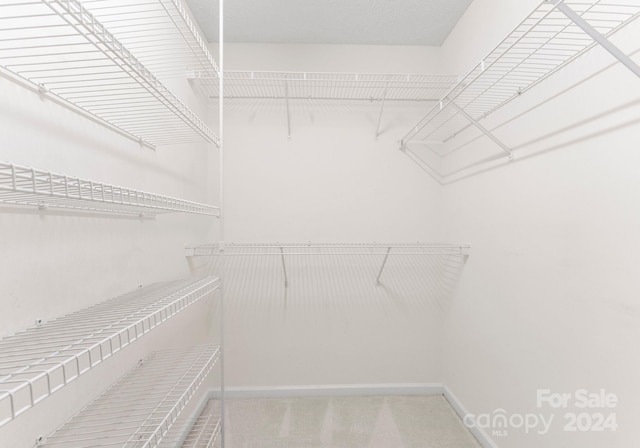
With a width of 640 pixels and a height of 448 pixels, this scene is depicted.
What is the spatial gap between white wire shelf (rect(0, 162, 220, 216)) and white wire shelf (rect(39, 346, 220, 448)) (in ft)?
1.94

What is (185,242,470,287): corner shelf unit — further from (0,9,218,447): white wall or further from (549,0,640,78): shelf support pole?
(549,0,640,78): shelf support pole

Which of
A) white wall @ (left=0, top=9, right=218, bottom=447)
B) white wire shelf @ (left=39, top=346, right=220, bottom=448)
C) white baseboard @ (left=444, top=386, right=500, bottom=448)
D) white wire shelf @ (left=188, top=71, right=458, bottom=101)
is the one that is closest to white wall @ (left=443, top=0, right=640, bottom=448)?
white baseboard @ (left=444, top=386, right=500, bottom=448)

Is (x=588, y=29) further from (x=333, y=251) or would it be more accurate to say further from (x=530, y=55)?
(x=333, y=251)

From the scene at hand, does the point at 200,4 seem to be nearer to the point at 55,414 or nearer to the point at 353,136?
the point at 353,136

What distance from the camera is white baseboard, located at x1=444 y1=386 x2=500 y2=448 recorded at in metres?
1.63

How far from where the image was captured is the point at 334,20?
192 centimetres

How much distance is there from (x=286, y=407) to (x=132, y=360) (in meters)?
1.11

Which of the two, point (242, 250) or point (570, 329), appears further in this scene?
point (242, 250)

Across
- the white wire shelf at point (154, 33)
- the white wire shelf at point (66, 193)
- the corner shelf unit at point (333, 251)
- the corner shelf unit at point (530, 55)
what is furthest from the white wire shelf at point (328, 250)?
the white wire shelf at point (154, 33)

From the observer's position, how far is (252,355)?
2.17 meters

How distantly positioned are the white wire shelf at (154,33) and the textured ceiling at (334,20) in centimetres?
30

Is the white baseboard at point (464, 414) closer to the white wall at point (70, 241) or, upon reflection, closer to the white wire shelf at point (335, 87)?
the white wall at point (70, 241)

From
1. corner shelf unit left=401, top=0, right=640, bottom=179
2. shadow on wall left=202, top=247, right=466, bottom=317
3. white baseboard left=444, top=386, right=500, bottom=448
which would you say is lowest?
white baseboard left=444, top=386, right=500, bottom=448

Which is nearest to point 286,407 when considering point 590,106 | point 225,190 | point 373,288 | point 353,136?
point 373,288
